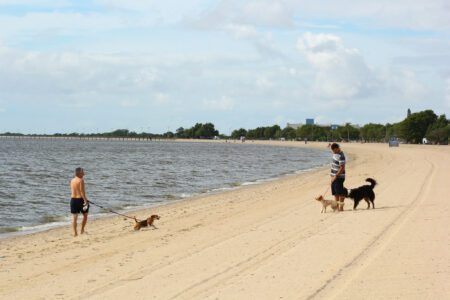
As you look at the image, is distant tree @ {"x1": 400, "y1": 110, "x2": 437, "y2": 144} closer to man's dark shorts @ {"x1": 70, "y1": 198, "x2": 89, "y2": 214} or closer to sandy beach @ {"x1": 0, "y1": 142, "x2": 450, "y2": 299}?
sandy beach @ {"x1": 0, "y1": 142, "x2": 450, "y2": 299}

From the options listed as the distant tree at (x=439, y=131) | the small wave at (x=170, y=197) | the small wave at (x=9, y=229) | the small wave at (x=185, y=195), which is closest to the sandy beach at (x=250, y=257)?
the small wave at (x=9, y=229)

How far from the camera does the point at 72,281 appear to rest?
352 inches

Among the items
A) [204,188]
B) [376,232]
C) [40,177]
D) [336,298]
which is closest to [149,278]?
[336,298]

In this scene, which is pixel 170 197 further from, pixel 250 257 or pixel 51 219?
pixel 250 257

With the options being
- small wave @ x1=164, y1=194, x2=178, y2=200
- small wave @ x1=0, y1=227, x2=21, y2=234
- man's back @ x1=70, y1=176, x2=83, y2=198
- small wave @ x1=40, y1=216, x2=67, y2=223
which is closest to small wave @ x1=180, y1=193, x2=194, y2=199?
small wave @ x1=164, y1=194, x2=178, y2=200

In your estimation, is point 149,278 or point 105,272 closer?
point 149,278

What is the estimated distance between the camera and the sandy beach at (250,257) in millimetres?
7719

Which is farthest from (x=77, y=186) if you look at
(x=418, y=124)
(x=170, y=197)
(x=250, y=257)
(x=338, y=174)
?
(x=418, y=124)

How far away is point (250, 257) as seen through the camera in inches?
387

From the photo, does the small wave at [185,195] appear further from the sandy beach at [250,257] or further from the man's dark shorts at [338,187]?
the man's dark shorts at [338,187]

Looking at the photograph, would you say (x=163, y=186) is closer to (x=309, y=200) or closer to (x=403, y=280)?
(x=309, y=200)

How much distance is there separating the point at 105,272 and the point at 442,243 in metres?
5.64

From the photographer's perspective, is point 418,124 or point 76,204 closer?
point 76,204

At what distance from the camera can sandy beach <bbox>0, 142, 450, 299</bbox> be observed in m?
7.72
